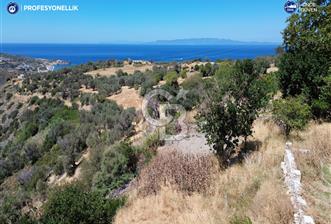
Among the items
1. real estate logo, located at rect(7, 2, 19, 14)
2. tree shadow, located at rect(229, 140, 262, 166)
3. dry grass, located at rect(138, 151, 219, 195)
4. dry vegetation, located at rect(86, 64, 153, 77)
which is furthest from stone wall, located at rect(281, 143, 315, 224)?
dry vegetation, located at rect(86, 64, 153, 77)

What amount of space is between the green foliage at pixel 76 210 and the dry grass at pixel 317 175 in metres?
3.84

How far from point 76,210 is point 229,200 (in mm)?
2980

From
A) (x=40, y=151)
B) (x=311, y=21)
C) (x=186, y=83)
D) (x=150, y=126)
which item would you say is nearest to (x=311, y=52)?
(x=311, y=21)

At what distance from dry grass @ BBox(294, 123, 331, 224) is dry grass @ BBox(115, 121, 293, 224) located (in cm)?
36

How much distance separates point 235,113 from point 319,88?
3.97 meters

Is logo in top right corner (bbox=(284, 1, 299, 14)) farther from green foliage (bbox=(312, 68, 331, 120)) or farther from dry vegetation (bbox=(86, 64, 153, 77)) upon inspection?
dry vegetation (bbox=(86, 64, 153, 77))

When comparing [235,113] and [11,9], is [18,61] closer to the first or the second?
[11,9]

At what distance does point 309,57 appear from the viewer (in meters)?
10.3

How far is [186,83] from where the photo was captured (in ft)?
69.3

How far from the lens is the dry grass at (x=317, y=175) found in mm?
4241

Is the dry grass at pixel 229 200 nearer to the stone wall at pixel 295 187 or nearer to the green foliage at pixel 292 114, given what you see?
the stone wall at pixel 295 187

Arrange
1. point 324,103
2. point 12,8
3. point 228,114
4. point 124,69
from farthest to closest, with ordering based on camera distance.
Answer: point 124,69 → point 12,8 → point 324,103 → point 228,114

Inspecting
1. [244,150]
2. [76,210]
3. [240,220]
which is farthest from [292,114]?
[76,210]

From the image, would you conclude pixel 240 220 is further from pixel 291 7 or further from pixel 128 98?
pixel 128 98
